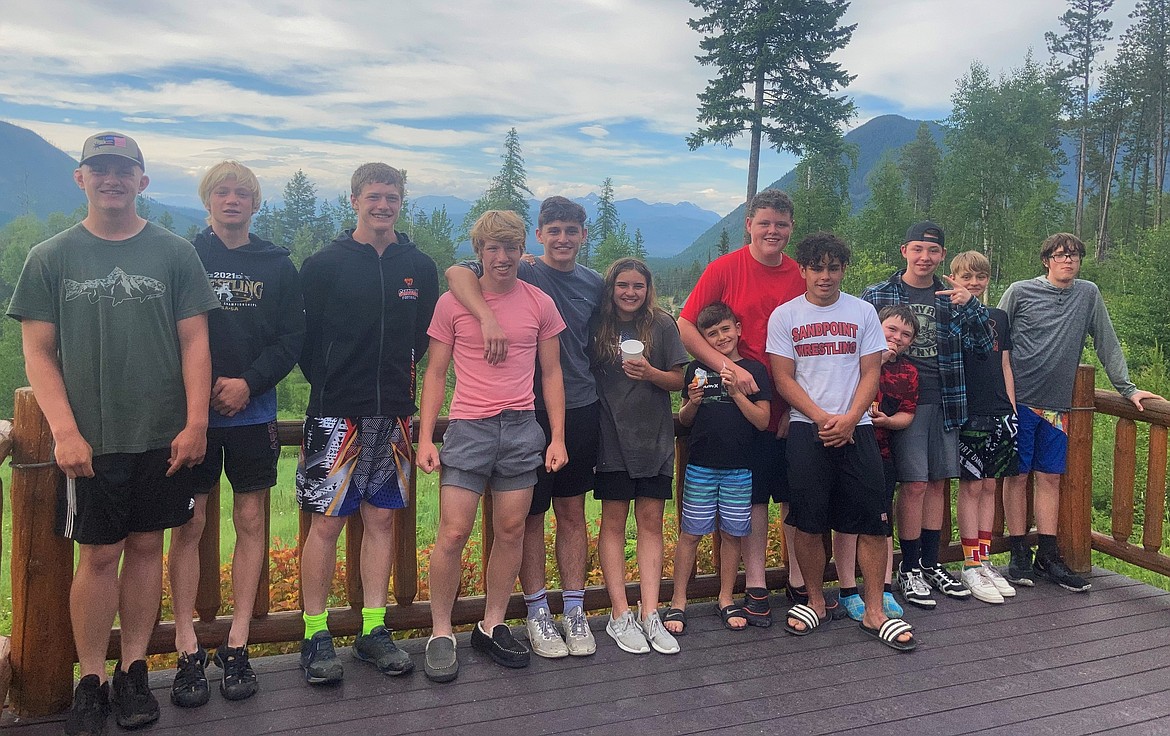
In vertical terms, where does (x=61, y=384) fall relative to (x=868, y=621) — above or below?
above

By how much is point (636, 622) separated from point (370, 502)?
4.40ft

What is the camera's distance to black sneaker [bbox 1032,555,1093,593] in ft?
13.6

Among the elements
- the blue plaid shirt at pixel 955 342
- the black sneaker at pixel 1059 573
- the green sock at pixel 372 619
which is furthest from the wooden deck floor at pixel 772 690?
the blue plaid shirt at pixel 955 342

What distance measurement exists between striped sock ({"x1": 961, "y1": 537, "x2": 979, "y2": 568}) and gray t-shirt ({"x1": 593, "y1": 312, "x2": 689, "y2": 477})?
1921 mm

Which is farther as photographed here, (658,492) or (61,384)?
(658,492)

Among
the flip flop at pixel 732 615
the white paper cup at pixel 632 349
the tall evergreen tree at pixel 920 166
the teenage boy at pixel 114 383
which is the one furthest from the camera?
the tall evergreen tree at pixel 920 166

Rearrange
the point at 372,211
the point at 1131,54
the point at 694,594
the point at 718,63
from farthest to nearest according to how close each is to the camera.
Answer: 1. the point at 1131,54
2. the point at 718,63
3. the point at 694,594
4. the point at 372,211

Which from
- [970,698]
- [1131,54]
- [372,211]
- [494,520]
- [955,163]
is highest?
[1131,54]

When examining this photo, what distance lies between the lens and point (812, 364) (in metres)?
3.60

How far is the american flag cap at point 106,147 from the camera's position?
Answer: 2.67 metres

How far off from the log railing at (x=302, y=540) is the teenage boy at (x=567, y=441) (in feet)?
0.75

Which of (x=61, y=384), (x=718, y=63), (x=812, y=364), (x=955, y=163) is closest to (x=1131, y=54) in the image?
(x=955, y=163)

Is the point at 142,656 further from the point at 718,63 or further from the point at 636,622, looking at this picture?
the point at 718,63

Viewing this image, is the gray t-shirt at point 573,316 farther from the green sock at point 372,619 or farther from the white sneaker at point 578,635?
the green sock at point 372,619
